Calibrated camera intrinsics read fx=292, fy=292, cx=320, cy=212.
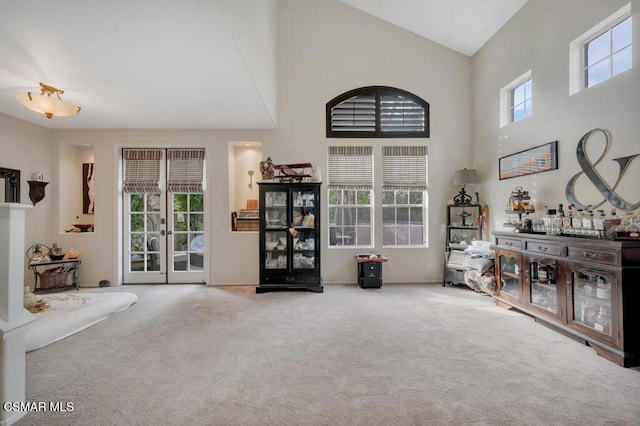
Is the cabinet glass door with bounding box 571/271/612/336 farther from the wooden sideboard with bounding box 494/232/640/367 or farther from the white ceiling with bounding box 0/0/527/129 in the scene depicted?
the white ceiling with bounding box 0/0/527/129

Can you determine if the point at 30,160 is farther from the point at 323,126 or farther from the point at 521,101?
the point at 521,101

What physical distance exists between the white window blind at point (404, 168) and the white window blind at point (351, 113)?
608mm

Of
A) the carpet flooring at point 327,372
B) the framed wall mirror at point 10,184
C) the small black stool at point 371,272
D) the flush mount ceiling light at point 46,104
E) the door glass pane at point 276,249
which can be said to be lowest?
the carpet flooring at point 327,372

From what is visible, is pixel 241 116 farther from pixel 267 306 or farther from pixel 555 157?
pixel 555 157

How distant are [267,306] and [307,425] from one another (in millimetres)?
2353

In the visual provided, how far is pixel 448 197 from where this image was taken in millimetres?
5352

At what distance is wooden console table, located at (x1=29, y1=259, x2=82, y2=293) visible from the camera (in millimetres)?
4695

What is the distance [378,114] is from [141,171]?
14.6ft

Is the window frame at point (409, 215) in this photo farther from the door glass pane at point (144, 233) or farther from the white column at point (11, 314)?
the white column at point (11, 314)

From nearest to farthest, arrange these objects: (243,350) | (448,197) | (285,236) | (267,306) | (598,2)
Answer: (243,350), (598,2), (267,306), (285,236), (448,197)

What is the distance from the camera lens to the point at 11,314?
5.93ft

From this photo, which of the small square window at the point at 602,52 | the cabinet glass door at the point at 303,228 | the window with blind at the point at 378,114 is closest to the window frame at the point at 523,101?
the small square window at the point at 602,52

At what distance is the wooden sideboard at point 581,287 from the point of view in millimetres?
2365

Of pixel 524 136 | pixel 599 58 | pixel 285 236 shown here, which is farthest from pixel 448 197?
pixel 285 236
